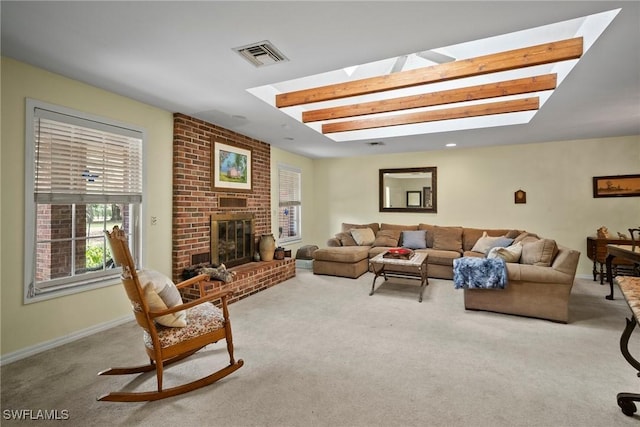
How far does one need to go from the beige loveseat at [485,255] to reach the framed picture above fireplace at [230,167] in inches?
72.9

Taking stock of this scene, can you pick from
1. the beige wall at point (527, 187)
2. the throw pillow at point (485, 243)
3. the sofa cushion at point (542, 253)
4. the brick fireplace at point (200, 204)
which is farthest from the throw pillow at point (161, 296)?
the beige wall at point (527, 187)

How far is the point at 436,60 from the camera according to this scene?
2.90 metres

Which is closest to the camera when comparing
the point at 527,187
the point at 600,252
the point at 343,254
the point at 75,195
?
the point at 75,195

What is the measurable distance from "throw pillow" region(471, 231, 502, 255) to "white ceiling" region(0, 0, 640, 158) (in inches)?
93.1

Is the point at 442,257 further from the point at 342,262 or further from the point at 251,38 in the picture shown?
the point at 251,38

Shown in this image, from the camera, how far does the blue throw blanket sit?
3.22 meters

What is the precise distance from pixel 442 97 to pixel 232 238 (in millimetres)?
3487

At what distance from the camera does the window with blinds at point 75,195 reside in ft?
8.27

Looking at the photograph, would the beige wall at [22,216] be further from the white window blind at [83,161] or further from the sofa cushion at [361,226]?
the sofa cushion at [361,226]

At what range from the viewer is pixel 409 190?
21.1 feet

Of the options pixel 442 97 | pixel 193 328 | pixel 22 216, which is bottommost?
pixel 193 328

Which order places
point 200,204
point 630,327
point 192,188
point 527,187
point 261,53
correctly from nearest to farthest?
point 630,327
point 261,53
point 192,188
point 200,204
point 527,187

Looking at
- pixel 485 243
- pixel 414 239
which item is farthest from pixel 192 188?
pixel 485 243

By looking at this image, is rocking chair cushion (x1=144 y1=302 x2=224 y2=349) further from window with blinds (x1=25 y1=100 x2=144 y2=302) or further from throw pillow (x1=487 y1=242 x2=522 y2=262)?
throw pillow (x1=487 y1=242 x2=522 y2=262)
